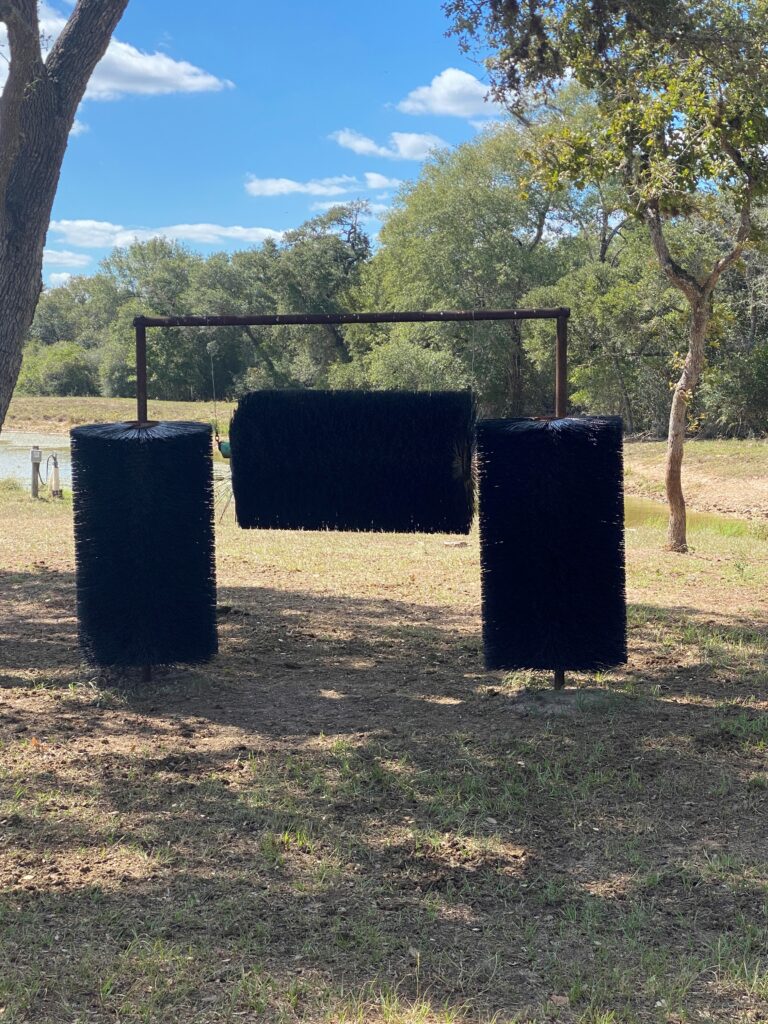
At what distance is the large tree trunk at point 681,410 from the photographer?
34.0 ft

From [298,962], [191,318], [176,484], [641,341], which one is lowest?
[298,962]

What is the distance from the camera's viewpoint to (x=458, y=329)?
2906 centimetres

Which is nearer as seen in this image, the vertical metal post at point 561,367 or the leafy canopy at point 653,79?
the vertical metal post at point 561,367

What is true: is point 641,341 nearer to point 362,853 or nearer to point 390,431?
point 390,431

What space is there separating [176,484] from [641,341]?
2470 centimetres

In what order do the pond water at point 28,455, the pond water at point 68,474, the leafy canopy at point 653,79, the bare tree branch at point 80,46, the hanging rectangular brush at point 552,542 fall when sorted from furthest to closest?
the pond water at point 28,455
the pond water at point 68,474
the leafy canopy at point 653,79
the bare tree branch at point 80,46
the hanging rectangular brush at point 552,542

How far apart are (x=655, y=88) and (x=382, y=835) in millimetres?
8002

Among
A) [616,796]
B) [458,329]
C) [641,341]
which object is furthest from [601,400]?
[616,796]

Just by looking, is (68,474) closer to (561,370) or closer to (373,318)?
(373,318)

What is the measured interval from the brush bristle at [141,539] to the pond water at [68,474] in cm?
252

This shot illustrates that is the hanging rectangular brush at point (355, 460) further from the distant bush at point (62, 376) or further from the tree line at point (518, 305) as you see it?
the distant bush at point (62, 376)

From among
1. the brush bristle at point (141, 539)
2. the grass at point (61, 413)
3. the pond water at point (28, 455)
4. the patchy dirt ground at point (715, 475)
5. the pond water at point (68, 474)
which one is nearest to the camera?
the brush bristle at point (141, 539)

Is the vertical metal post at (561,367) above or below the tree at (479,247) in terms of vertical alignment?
below

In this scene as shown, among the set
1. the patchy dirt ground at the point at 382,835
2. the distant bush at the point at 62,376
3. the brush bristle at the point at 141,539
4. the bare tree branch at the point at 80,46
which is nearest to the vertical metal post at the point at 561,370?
the patchy dirt ground at the point at 382,835
